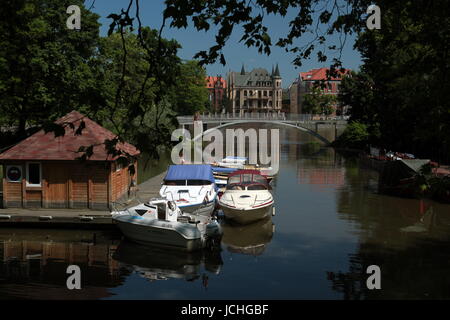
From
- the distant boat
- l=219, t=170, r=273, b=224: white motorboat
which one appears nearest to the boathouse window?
l=219, t=170, r=273, b=224: white motorboat

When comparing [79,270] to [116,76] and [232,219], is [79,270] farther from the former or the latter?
[116,76]

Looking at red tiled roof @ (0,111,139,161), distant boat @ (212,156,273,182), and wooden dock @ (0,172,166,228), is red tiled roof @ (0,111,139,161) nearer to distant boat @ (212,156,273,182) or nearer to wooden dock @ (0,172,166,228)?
wooden dock @ (0,172,166,228)

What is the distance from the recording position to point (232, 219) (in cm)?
2448

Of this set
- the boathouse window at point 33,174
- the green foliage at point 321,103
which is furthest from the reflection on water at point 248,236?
the green foliage at point 321,103

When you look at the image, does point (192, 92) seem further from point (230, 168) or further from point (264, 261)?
point (264, 261)

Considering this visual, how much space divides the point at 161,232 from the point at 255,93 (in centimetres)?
16317

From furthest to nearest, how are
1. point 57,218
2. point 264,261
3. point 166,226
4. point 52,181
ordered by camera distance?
1. point 52,181
2. point 57,218
3. point 166,226
4. point 264,261

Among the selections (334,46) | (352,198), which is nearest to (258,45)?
(334,46)

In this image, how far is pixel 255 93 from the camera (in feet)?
590

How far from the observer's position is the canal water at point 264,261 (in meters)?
15.1

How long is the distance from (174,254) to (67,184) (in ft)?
22.6

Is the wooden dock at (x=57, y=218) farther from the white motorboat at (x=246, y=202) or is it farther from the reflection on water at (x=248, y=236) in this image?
the white motorboat at (x=246, y=202)

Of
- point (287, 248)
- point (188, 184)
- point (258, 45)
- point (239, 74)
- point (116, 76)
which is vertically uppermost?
point (239, 74)

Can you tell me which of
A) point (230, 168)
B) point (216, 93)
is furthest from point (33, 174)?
point (216, 93)
